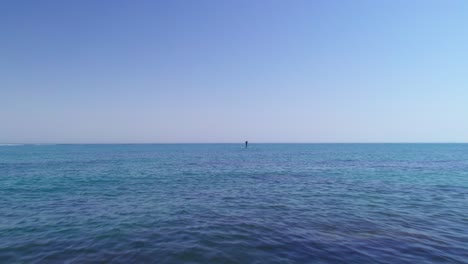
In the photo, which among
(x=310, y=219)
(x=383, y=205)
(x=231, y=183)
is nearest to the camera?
(x=310, y=219)

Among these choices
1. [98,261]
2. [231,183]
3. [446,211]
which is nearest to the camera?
[98,261]

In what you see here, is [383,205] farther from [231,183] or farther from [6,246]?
[6,246]

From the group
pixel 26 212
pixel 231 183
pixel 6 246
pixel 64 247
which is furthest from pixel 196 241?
pixel 231 183

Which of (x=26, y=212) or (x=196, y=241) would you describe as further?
(x=26, y=212)

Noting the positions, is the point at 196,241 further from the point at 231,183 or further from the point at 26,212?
the point at 231,183

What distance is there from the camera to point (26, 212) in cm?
1590

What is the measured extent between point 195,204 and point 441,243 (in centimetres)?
1415

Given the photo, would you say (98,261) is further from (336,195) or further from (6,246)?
(336,195)

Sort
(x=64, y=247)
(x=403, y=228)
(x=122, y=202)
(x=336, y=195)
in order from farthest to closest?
(x=336, y=195) → (x=122, y=202) → (x=403, y=228) → (x=64, y=247)

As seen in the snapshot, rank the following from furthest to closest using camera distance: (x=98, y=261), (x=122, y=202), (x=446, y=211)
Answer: (x=122, y=202)
(x=446, y=211)
(x=98, y=261)

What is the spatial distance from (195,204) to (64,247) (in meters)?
8.68

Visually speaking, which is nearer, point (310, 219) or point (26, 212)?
point (310, 219)

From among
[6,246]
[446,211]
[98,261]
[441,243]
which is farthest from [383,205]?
[6,246]

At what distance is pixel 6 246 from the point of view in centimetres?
1046
